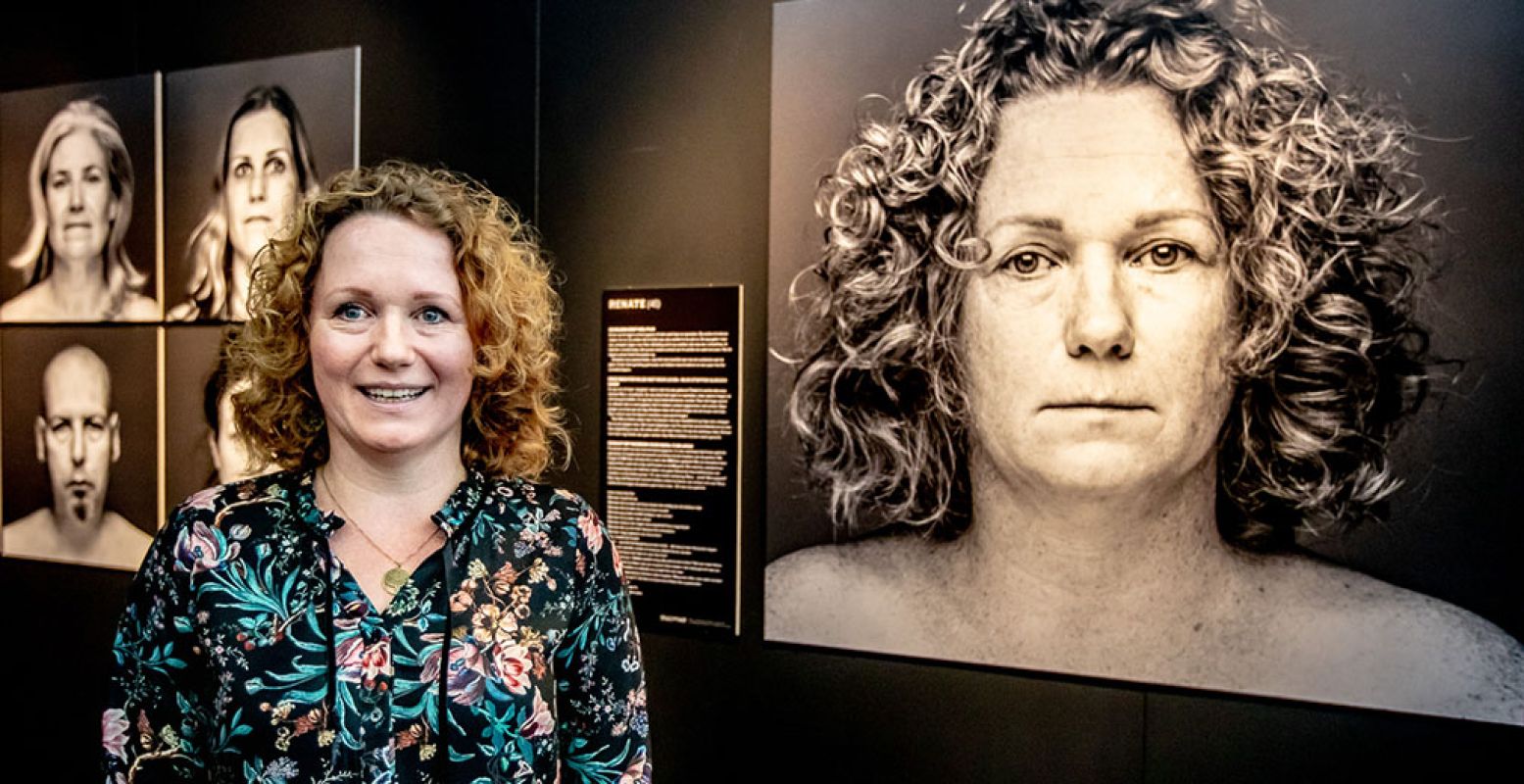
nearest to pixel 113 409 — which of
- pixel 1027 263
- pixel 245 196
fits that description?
pixel 245 196

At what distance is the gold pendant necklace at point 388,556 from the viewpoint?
1676 mm

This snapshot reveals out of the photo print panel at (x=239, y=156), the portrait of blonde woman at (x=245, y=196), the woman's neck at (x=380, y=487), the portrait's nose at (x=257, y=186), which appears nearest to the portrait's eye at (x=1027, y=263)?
the woman's neck at (x=380, y=487)

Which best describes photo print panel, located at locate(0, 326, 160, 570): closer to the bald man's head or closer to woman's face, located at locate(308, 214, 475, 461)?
the bald man's head

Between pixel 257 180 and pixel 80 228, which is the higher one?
pixel 257 180

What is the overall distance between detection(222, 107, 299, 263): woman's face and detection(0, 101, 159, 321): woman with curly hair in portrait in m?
0.51

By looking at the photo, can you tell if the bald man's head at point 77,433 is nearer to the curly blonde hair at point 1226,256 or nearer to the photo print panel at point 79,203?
the photo print panel at point 79,203

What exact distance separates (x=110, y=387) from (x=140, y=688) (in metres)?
2.91

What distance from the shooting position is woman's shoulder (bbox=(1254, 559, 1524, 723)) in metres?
2.31

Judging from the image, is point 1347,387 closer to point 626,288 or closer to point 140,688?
point 626,288

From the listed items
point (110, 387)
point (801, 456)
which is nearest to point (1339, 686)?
point (801, 456)

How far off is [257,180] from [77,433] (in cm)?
133

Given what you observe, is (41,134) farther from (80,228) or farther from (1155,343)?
(1155,343)

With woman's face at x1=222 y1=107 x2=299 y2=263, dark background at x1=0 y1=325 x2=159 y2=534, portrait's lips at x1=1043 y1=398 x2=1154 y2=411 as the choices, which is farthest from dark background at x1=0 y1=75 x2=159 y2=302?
portrait's lips at x1=1043 y1=398 x2=1154 y2=411

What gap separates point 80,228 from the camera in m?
4.14
